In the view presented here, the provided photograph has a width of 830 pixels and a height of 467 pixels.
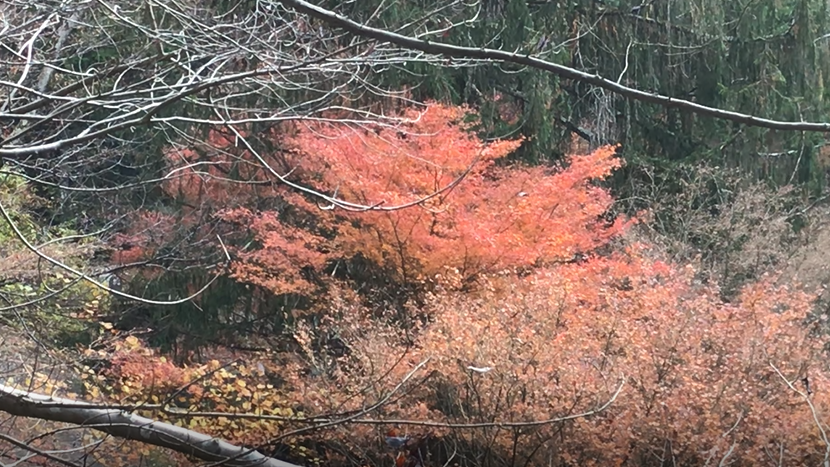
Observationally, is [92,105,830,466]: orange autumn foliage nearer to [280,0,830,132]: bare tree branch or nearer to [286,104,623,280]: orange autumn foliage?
[286,104,623,280]: orange autumn foliage

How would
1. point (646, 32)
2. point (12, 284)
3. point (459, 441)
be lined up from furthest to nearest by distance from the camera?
point (646, 32), point (12, 284), point (459, 441)

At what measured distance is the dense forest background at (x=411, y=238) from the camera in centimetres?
373

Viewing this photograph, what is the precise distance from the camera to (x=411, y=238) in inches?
262

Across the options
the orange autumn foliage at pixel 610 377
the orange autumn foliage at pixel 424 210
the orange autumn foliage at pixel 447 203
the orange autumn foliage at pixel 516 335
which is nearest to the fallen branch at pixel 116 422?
the orange autumn foliage at pixel 516 335

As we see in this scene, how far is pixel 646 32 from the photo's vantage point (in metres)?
9.38

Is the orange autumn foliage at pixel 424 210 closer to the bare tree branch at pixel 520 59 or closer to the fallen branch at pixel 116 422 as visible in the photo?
the fallen branch at pixel 116 422

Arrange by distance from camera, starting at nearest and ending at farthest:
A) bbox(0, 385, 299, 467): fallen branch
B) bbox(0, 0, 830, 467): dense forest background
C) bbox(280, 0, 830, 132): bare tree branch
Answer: bbox(280, 0, 830, 132): bare tree branch, bbox(0, 385, 299, 467): fallen branch, bbox(0, 0, 830, 467): dense forest background

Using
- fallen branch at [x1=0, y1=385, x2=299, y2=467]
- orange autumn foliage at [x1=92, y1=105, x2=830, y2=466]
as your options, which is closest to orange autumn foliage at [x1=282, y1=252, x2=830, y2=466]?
orange autumn foliage at [x1=92, y1=105, x2=830, y2=466]

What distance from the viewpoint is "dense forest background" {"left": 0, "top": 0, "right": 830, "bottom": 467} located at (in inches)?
147

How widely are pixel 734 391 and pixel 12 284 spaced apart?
18.0ft

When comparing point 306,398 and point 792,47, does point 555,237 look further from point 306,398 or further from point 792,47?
point 792,47

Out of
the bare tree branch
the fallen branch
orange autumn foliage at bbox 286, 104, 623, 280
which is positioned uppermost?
the bare tree branch

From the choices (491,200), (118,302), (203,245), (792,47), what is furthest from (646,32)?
(118,302)

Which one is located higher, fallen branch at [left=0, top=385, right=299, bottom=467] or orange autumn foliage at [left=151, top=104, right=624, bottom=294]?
fallen branch at [left=0, top=385, right=299, bottom=467]
